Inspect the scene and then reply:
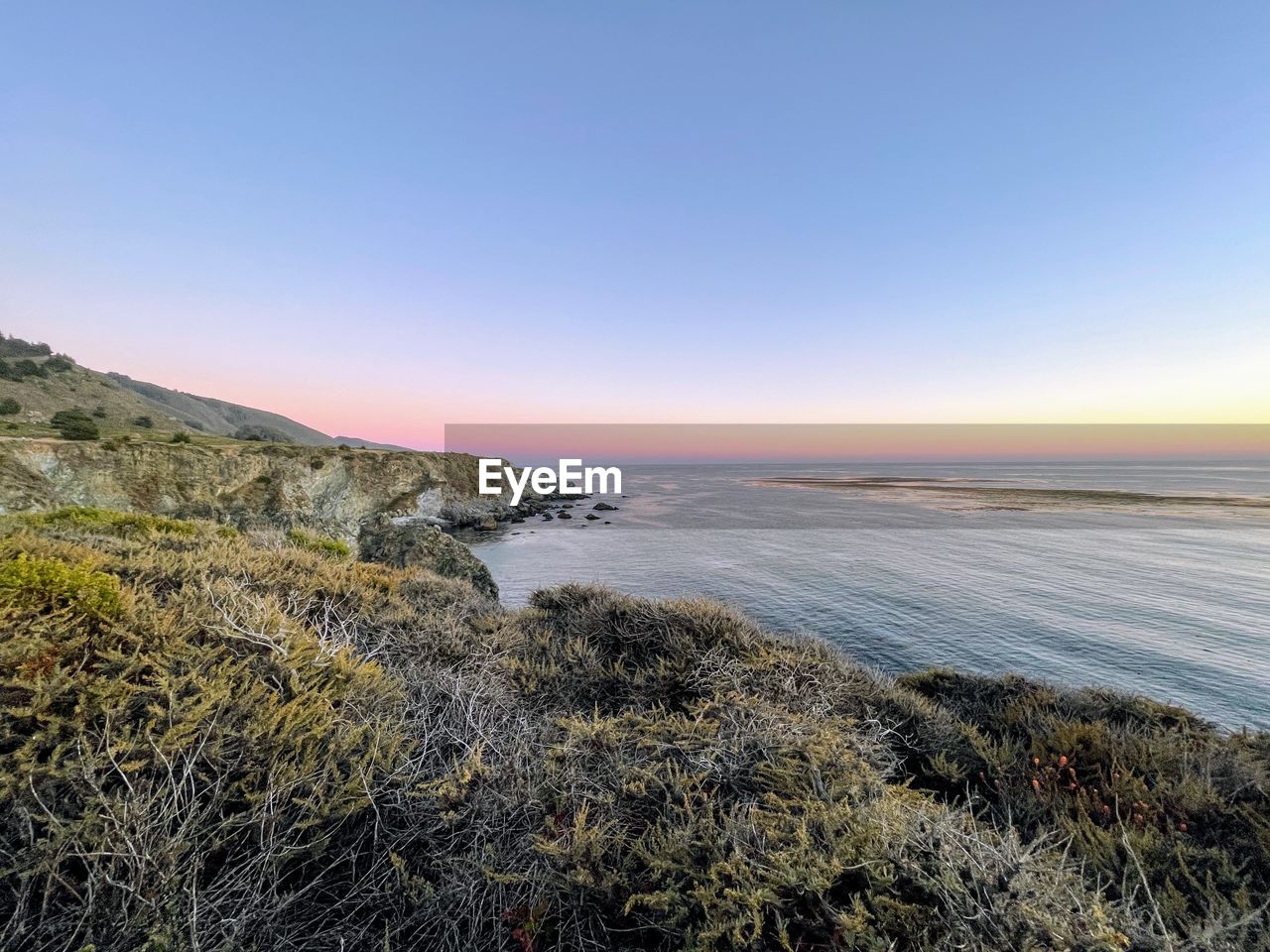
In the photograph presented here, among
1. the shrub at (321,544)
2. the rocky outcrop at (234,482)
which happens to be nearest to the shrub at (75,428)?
the rocky outcrop at (234,482)

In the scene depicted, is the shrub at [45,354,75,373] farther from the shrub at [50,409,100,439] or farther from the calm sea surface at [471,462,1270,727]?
the calm sea surface at [471,462,1270,727]

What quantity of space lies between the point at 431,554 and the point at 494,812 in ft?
48.0

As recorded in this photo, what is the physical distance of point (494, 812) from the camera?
335cm

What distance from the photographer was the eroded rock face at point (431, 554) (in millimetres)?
15969

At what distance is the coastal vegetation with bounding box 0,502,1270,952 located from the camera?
2.39 meters

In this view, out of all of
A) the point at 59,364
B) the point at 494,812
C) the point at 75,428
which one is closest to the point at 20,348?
the point at 59,364

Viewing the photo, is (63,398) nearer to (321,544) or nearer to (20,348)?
(20,348)

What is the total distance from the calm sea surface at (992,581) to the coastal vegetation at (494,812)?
7.21m

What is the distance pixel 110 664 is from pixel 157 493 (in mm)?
28993

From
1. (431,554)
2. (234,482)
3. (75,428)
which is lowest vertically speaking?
(431,554)

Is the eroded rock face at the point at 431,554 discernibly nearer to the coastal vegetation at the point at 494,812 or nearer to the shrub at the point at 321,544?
the shrub at the point at 321,544

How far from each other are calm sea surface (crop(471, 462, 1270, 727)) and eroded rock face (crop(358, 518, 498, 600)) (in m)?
3.33

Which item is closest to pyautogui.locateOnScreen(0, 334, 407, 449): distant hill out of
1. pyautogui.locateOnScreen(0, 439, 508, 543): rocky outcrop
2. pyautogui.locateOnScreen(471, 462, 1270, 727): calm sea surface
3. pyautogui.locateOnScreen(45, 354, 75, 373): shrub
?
pyautogui.locateOnScreen(45, 354, 75, 373): shrub

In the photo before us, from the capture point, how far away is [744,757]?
12.8 ft
